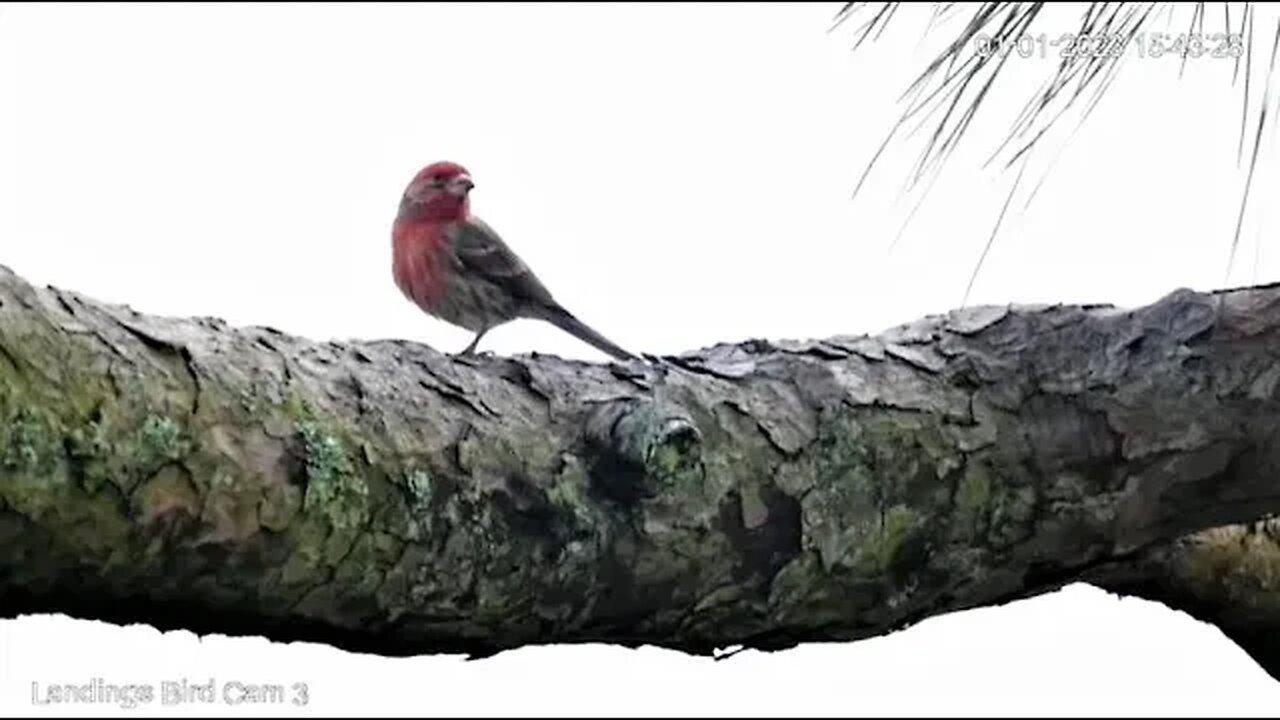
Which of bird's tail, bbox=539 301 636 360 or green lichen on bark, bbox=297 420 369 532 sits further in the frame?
bird's tail, bbox=539 301 636 360

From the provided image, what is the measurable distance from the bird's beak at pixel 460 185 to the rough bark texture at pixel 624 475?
4.44ft

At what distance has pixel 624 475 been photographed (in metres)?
1.68

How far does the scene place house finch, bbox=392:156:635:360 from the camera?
118 inches

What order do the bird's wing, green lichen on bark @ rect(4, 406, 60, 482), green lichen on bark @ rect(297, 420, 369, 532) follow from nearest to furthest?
green lichen on bark @ rect(4, 406, 60, 482) < green lichen on bark @ rect(297, 420, 369, 532) < the bird's wing

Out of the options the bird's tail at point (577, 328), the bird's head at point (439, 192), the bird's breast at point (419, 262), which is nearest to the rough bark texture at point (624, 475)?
the bird's tail at point (577, 328)

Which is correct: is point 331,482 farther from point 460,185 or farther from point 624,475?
point 460,185

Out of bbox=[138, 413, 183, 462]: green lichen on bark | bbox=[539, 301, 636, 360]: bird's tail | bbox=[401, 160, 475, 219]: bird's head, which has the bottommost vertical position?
bbox=[138, 413, 183, 462]: green lichen on bark

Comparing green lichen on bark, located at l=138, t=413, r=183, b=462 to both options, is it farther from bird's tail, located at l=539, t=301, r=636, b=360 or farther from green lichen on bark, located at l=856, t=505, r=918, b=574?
bird's tail, located at l=539, t=301, r=636, b=360

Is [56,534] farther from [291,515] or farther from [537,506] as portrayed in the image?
[537,506]

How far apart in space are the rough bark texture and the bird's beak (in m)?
1.35

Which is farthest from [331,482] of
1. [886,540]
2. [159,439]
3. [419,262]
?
[419,262]

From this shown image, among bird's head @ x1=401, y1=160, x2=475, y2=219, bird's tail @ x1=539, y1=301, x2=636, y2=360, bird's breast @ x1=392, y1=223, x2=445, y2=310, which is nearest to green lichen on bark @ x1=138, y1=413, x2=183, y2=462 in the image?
bird's tail @ x1=539, y1=301, x2=636, y2=360

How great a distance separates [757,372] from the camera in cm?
185

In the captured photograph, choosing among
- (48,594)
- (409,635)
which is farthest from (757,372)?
(48,594)
